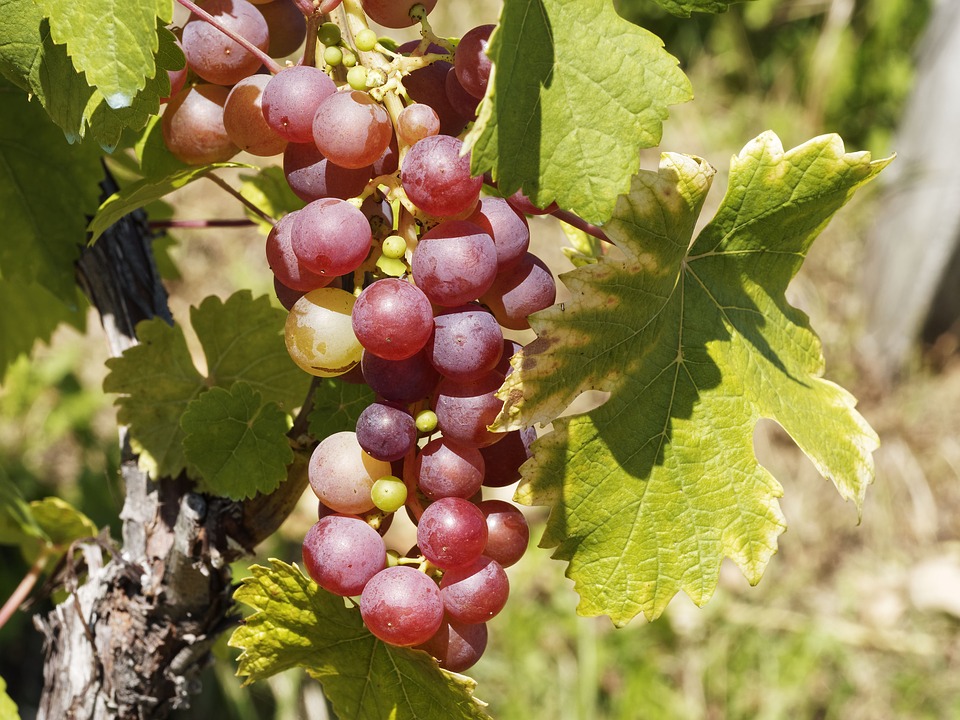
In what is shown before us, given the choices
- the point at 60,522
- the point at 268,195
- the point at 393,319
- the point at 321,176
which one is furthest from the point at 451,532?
the point at 60,522

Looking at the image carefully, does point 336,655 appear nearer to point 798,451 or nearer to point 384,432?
point 384,432

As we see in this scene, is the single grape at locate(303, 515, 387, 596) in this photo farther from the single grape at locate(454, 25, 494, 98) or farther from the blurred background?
the blurred background

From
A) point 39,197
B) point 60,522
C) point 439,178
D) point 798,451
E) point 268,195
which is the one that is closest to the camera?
point 439,178

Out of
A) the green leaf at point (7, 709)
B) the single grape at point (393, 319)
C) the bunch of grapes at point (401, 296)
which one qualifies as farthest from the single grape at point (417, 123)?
the green leaf at point (7, 709)

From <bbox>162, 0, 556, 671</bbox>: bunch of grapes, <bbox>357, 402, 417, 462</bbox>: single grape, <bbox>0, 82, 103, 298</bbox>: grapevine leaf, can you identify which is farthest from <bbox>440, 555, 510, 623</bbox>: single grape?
<bbox>0, 82, 103, 298</bbox>: grapevine leaf

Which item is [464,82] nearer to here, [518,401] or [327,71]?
[327,71]

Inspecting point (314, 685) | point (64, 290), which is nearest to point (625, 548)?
point (64, 290)

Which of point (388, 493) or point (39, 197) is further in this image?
point (39, 197)
